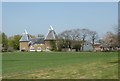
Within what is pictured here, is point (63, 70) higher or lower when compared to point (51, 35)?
lower

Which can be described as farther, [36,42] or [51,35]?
[36,42]

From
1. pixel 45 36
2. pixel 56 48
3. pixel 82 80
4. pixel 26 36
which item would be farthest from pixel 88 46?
pixel 82 80

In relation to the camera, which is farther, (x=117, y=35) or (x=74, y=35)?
(x=74, y=35)

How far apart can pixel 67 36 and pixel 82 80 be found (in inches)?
4177

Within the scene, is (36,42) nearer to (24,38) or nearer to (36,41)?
(36,41)

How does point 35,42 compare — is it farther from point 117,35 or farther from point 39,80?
point 39,80

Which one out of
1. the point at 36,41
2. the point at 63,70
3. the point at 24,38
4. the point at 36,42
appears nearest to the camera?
the point at 63,70

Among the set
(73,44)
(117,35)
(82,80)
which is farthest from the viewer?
(73,44)

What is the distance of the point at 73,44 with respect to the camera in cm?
11788

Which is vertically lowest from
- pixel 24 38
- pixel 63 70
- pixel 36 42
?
pixel 63 70

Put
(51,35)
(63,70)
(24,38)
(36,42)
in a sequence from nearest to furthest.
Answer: (63,70)
(51,35)
(36,42)
(24,38)


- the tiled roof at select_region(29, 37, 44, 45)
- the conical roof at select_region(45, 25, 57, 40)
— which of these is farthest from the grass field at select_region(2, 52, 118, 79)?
the tiled roof at select_region(29, 37, 44, 45)

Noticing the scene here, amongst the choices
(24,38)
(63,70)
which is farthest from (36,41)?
(63,70)

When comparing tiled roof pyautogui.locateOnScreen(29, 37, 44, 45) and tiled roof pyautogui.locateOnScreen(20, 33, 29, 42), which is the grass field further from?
tiled roof pyautogui.locateOnScreen(20, 33, 29, 42)
